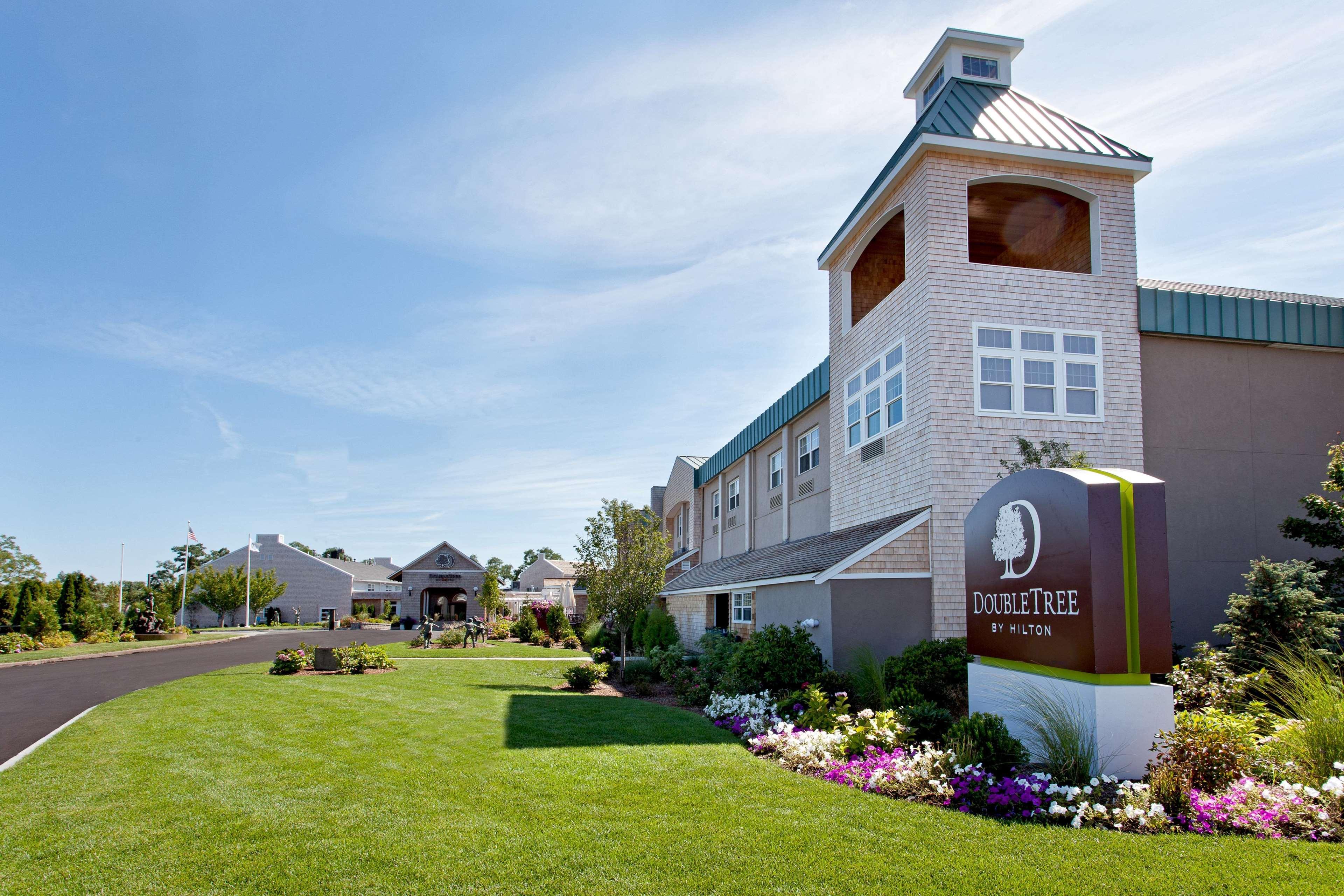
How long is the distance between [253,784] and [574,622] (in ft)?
111

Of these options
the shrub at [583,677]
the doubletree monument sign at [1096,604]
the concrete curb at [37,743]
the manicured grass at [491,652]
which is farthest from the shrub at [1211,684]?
the manicured grass at [491,652]

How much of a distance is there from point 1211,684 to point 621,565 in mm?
13882

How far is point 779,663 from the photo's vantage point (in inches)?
522

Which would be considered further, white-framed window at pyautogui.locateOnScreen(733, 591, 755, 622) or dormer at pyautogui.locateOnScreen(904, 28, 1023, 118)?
white-framed window at pyautogui.locateOnScreen(733, 591, 755, 622)

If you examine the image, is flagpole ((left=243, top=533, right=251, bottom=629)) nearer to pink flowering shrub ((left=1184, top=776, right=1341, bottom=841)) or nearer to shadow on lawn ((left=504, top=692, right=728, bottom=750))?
shadow on lawn ((left=504, top=692, right=728, bottom=750))

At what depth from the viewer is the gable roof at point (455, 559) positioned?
2457 inches

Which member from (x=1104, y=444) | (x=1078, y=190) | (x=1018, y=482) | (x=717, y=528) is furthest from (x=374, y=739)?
(x=717, y=528)

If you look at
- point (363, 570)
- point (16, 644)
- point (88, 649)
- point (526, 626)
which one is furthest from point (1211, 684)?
point (363, 570)

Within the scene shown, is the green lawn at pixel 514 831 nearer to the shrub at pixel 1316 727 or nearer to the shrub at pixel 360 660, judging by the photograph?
the shrub at pixel 1316 727

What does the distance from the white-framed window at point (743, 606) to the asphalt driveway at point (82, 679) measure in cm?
1334

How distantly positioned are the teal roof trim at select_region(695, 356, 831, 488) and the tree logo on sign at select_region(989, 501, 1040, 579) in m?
9.97

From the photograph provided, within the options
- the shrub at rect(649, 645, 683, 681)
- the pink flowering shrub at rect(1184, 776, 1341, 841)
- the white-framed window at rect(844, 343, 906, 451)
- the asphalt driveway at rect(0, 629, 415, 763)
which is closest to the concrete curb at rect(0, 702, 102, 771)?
the asphalt driveway at rect(0, 629, 415, 763)

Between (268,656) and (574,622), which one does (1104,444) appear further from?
(574,622)

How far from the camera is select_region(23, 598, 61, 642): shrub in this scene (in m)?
31.4
